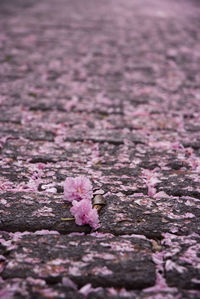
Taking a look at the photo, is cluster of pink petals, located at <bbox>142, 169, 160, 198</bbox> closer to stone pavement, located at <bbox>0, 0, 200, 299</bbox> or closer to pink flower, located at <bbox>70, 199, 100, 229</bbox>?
stone pavement, located at <bbox>0, 0, 200, 299</bbox>

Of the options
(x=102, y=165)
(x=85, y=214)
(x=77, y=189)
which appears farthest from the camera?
(x=102, y=165)

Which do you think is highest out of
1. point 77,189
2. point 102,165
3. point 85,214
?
point 102,165

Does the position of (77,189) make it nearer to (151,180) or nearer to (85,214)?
(85,214)

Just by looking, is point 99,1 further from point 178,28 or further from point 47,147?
point 47,147

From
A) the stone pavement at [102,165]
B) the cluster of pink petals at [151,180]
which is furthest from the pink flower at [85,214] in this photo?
the cluster of pink petals at [151,180]

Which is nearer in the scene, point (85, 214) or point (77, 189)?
point (85, 214)

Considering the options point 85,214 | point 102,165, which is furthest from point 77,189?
point 102,165

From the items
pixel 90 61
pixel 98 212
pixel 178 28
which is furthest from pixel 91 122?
pixel 178 28
